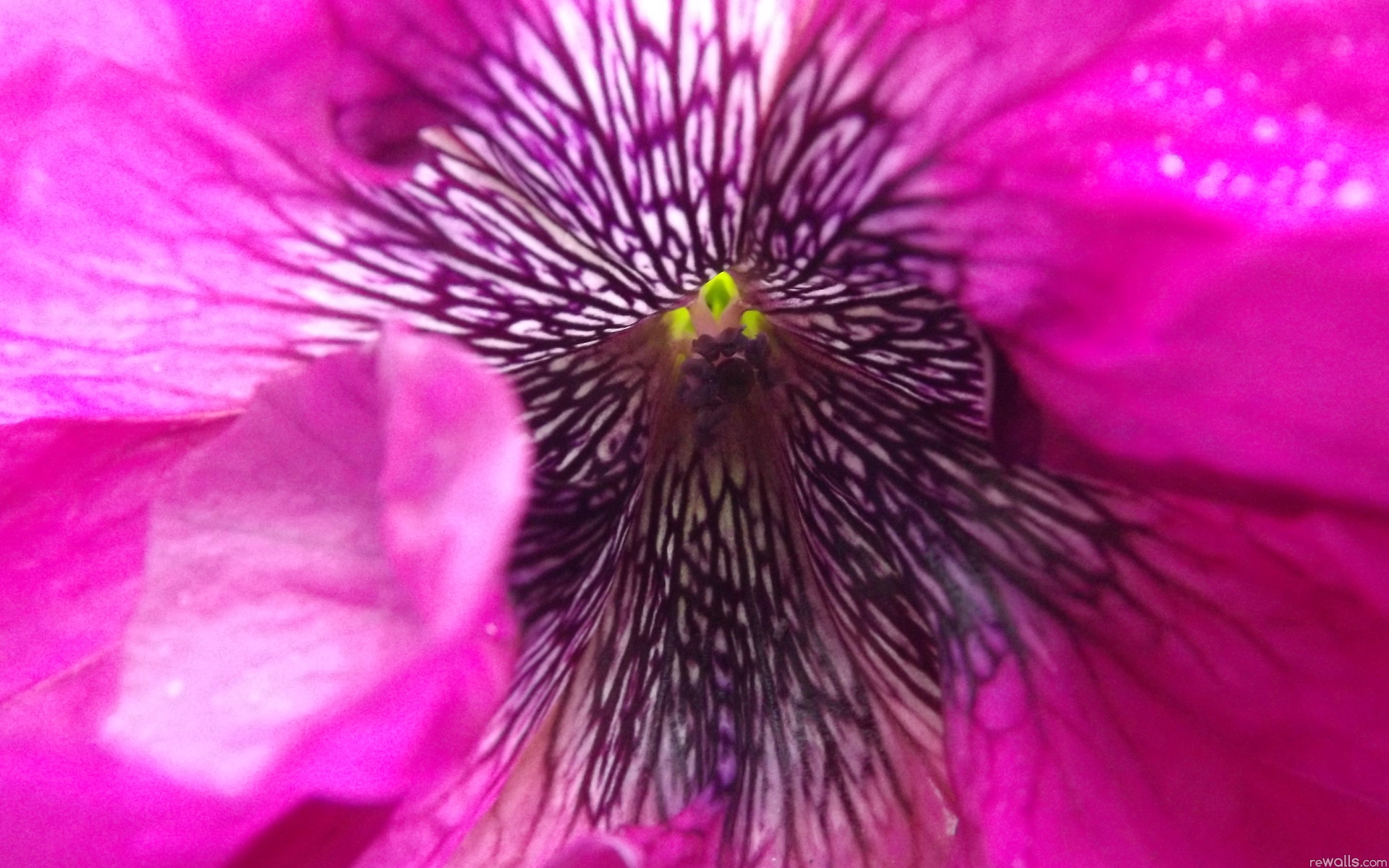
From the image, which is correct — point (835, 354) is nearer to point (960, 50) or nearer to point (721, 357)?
point (721, 357)

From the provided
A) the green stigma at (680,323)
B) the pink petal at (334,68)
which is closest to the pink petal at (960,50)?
the pink petal at (334,68)

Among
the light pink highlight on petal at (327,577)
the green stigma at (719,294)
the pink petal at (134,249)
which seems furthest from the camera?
the green stigma at (719,294)

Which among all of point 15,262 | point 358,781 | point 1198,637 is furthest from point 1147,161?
point 15,262

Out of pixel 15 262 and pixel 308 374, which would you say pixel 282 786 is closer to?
pixel 308 374

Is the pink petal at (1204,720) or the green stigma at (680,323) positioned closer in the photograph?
the pink petal at (1204,720)

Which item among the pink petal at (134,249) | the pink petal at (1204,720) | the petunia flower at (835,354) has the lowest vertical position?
the pink petal at (1204,720)

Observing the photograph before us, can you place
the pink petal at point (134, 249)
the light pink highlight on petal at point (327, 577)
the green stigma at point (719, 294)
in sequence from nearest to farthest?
the light pink highlight on petal at point (327, 577), the pink petal at point (134, 249), the green stigma at point (719, 294)

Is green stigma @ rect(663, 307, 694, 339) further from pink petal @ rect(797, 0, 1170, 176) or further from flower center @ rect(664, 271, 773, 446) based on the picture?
pink petal @ rect(797, 0, 1170, 176)

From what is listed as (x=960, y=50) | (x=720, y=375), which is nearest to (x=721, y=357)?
(x=720, y=375)

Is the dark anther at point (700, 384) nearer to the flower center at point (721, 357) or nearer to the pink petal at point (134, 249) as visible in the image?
the flower center at point (721, 357)
